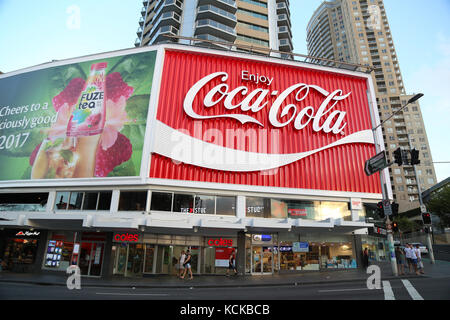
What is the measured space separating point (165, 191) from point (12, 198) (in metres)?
15.4

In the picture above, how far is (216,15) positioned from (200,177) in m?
37.6

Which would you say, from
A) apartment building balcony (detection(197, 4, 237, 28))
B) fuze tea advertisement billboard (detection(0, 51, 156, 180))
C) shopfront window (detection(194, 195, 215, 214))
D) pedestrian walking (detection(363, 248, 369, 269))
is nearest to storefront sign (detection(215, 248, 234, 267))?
shopfront window (detection(194, 195, 215, 214))

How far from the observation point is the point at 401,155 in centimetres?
1573

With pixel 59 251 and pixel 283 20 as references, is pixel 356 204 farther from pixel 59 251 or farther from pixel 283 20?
pixel 283 20

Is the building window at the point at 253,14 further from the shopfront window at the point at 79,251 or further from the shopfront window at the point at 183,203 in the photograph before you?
the shopfront window at the point at 79,251

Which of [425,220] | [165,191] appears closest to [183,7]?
[165,191]

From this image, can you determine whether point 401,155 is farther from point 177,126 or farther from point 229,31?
point 229,31

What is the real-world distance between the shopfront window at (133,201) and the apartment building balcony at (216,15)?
3898cm

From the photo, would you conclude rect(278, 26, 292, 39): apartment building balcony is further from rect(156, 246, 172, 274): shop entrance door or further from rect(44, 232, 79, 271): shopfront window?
rect(44, 232, 79, 271): shopfront window

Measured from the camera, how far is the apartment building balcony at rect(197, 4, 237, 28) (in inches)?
1928

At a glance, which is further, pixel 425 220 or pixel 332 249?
pixel 332 249

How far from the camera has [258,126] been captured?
25.8 m

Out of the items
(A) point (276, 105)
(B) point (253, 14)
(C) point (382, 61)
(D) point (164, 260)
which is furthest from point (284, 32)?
(C) point (382, 61)

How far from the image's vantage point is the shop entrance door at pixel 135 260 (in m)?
21.8
